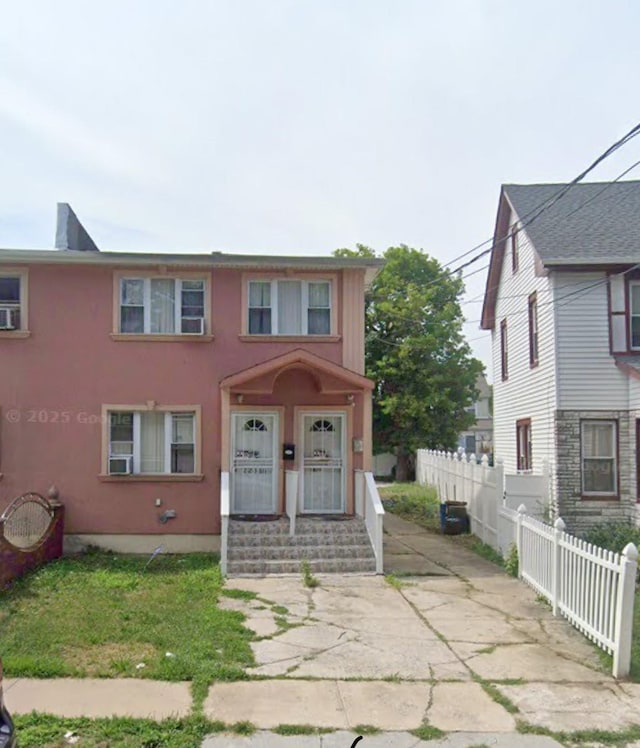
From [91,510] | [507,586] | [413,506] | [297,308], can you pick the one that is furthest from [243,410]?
[413,506]

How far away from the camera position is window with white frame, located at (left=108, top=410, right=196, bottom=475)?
13.0 m

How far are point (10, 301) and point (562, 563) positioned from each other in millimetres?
10245

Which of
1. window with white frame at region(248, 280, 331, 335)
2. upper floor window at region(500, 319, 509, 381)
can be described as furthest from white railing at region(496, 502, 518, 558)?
upper floor window at region(500, 319, 509, 381)

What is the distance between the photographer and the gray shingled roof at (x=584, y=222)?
15.2m

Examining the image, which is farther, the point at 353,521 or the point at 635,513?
the point at 635,513

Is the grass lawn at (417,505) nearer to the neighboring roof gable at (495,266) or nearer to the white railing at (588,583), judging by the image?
the neighboring roof gable at (495,266)

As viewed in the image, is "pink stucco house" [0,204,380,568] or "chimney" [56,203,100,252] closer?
"pink stucco house" [0,204,380,568]

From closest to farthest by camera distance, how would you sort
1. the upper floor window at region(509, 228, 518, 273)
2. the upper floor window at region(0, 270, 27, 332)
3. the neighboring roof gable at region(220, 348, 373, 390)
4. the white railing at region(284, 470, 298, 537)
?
1. the white railing at region(284, 470, 298, 537)
2. the neighboring roof gable at region(220, 348, 373, 390)
3. the upper floor window at region(0, 270, 27, 332)
4. the upper floor window at region(509, 228, 518, 273)

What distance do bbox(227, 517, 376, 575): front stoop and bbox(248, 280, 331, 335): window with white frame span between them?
138 inches

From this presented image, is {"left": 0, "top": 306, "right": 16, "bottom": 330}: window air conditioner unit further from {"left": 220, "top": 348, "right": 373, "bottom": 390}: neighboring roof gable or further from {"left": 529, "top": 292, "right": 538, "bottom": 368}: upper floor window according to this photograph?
{"left": 529, "top": 292, "right": 538, "bottom": 368}: upper floor window

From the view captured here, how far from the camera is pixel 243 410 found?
13.2m

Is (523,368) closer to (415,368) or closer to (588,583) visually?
(588,583)

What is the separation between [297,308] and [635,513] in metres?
8.14

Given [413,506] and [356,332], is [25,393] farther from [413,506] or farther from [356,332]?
[413,506]
